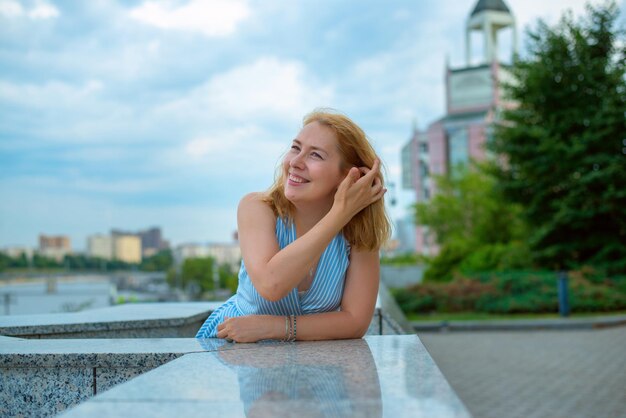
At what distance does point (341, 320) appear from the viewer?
3152mm

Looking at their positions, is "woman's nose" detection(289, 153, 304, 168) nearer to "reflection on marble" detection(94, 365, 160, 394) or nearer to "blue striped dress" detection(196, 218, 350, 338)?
"blue striped dress" detection(196, 218, 350, 338)

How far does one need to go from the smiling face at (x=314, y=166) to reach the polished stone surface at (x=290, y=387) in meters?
0.77

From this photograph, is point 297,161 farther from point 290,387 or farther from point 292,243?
point 290,387

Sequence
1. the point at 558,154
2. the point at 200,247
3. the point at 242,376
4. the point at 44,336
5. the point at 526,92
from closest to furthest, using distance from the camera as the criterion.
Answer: the point at 242,376, the point at 44,336, the point at 558,154, the point at 526,92, the point at 200,247

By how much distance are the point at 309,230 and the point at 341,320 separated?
416mm

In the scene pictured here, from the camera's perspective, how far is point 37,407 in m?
2.79

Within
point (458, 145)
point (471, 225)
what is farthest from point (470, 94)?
point (471, 225)

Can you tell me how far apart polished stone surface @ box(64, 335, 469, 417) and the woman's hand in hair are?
602 mm

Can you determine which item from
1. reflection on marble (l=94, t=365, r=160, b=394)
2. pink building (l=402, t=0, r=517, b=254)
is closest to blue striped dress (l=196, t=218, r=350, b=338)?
reflection on marble (l=94, t=365, r=160, b=394)

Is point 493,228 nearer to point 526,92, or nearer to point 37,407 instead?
point 526,92

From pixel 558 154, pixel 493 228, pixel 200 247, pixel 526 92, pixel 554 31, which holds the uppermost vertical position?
pixel 554 31

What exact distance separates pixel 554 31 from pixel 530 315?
10.9m

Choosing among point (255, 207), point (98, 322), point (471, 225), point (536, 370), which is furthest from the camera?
point (471, 225)

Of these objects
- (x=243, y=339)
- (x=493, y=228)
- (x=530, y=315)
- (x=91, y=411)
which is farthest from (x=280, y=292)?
(x=493, y=228)
